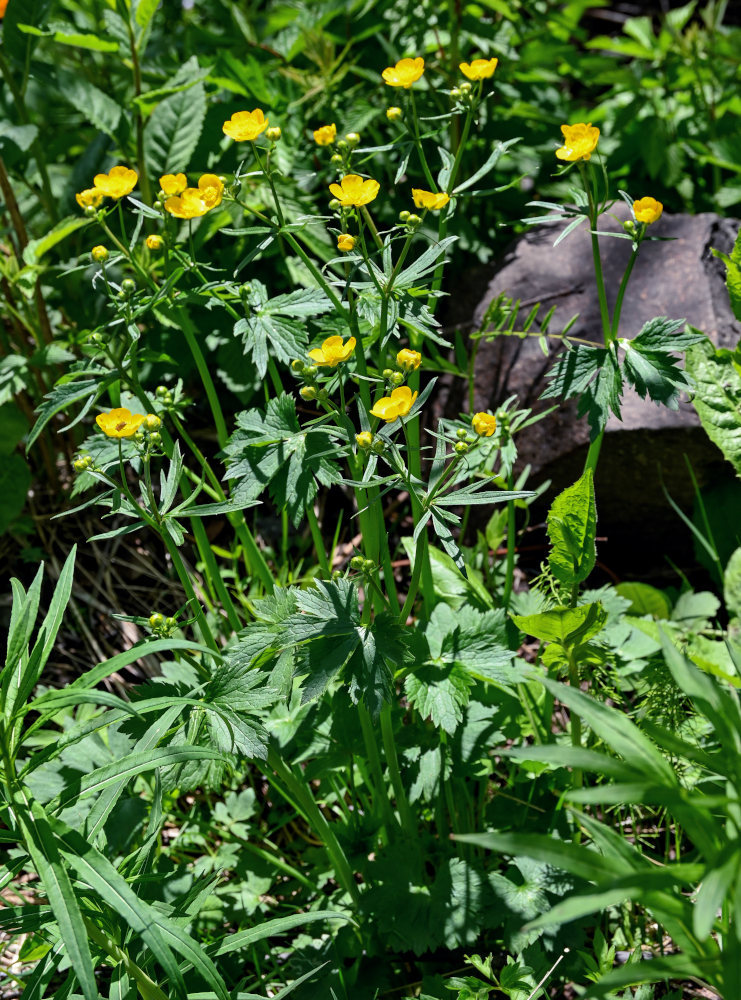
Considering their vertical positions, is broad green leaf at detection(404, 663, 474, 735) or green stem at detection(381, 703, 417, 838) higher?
broad green leaf at detection(404, 663, 474, 735)

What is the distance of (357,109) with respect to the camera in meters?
2.48

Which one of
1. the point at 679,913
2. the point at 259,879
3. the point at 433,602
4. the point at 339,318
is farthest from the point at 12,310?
the point at 679,913

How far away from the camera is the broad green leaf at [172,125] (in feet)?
7.98

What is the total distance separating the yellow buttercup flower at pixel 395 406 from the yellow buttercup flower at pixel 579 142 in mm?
506

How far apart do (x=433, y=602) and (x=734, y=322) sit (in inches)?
46.7

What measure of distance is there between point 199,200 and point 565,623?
0.93m

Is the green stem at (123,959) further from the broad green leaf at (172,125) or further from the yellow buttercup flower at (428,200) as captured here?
the broad green leaf at (172,125)

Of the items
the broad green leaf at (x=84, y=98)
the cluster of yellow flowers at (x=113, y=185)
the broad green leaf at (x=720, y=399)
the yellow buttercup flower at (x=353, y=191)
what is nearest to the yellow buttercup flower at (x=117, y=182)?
the cluster of yellow flowers at (x=113, y=185)

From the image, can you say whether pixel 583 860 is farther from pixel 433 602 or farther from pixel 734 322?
pixel 734 322

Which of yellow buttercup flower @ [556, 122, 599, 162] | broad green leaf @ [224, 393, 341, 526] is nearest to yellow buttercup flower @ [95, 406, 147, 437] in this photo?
broad green leaf @ [224, 393, 341, 526]

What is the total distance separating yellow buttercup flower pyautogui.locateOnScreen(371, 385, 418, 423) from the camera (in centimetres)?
117

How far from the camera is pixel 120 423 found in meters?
1.28

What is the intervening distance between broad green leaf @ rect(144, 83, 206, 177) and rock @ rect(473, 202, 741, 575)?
0.94m

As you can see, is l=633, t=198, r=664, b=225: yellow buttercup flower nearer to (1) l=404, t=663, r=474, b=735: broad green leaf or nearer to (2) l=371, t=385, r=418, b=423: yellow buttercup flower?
(2) l=371, t=385, r=418, b=423: yellow buttercup flower
